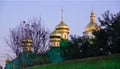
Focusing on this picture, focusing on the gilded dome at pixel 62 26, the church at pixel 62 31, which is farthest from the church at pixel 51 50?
the gilded dome at pixel 62 26

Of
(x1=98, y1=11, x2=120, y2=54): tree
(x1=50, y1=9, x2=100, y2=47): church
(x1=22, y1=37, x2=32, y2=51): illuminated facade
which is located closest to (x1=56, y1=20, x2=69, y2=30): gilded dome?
(x1=50, y1=9, x2=100, y2=47): church

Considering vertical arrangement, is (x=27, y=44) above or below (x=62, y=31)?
below

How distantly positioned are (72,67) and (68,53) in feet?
21.7

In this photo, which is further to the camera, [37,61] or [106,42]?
[37,61]

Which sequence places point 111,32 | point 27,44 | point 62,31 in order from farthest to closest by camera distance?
1. point 62,31
2. point 27,44
3. point 111,32

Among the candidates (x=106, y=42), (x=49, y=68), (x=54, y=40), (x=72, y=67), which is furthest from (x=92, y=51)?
(x=54, y=40)

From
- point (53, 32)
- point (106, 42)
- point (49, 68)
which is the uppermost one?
point (53, 32)

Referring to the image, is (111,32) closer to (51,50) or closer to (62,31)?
(51,50)

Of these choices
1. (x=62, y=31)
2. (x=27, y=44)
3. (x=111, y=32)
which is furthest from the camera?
(x=62, y=31)

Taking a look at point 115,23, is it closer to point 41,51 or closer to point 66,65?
point 66,65

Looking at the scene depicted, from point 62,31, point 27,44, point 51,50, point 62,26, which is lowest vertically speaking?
point 51,50

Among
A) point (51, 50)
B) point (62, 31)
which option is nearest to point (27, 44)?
point (51, 50)

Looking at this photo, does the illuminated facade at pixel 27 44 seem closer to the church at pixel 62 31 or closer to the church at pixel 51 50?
the church at pixel 51 50

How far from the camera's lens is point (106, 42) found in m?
20.5
